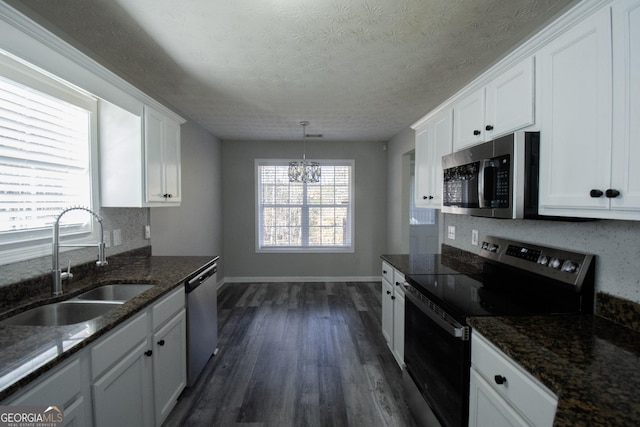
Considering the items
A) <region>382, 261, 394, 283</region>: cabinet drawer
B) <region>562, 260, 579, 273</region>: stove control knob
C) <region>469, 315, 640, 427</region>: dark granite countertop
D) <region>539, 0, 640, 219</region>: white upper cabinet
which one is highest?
<region>539, 0, 640, 219</region>: white upper cabinet

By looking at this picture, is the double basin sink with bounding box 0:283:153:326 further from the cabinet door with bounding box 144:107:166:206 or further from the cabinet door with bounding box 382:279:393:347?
the cabinet door with bounding box 382:279:393:347

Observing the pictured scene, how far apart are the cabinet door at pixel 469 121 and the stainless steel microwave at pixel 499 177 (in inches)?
4.5

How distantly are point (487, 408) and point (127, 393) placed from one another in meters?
1.69

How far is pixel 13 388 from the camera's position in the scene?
0.83 m

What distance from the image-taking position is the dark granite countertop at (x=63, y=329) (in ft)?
3.00

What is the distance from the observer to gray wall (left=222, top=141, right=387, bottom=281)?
198 inches

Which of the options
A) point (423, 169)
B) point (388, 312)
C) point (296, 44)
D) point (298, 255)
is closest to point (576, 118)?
point (423, 169)

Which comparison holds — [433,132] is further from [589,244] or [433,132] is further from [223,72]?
[223,72]

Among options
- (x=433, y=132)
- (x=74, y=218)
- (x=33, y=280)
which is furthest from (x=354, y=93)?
(x=33, y=280)

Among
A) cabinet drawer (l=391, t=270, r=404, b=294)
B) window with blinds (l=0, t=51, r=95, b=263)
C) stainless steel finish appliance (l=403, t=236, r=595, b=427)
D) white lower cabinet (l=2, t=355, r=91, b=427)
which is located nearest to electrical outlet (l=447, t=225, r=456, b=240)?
stainless steel finish appliance (l=403, t=236, r=595, b=427)

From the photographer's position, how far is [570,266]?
4.76 feet

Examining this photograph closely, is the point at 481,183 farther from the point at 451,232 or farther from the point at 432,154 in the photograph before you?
the point at 451,232

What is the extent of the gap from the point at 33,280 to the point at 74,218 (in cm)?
57

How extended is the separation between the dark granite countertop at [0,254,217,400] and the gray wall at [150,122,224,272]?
0.86 meters
